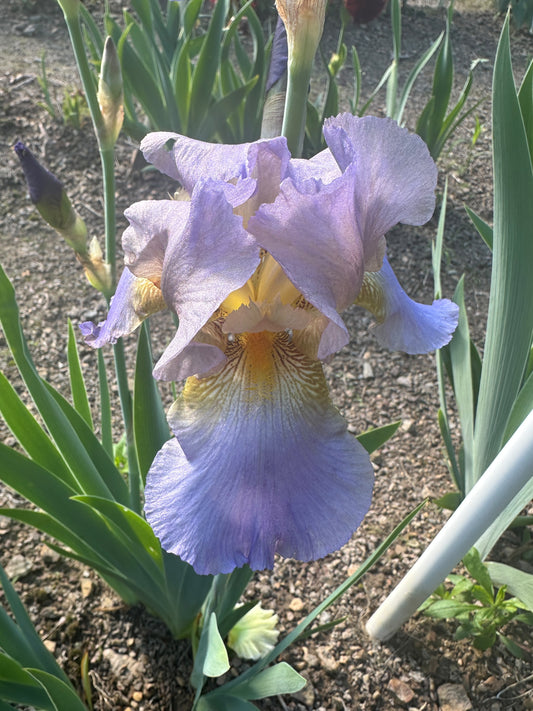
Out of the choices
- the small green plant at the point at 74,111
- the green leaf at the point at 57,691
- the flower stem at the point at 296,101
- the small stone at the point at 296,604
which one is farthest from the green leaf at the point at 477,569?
the small green plant at the point at 74,111

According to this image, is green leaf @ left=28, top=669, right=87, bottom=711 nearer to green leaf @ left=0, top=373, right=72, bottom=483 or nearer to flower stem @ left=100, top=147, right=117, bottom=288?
green leaf @ left=0, top=373, right=72, bottom=483

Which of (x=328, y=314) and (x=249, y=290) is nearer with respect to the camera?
(x=328, y=314)

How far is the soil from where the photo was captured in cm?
124

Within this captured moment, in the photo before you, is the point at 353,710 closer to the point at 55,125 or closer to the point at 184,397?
the point at 184,397

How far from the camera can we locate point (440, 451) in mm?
1807

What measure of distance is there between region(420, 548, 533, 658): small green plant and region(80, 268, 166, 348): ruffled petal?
838mm

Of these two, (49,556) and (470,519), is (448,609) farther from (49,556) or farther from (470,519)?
(49,556)

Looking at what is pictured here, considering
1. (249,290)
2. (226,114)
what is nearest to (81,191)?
(226,114)

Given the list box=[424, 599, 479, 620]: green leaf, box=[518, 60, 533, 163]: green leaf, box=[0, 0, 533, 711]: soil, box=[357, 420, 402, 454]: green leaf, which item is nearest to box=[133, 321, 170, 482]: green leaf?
box=[357, 420, 402, 454]: green leaf

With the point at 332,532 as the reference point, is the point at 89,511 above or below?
below

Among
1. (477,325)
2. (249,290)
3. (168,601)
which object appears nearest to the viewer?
(249,290)

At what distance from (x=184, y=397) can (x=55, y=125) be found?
2.89 m

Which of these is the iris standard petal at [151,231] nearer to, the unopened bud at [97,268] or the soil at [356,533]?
the unopened bud at [97,268]

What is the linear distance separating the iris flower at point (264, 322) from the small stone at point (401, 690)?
2.60 feet
